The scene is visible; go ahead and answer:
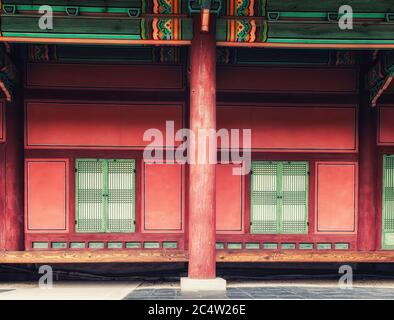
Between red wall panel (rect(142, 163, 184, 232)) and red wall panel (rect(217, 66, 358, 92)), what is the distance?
1876mm

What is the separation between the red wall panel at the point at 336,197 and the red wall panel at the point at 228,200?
58.2 inches

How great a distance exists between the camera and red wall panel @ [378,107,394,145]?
6.98 metres

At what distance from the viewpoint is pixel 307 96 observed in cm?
698

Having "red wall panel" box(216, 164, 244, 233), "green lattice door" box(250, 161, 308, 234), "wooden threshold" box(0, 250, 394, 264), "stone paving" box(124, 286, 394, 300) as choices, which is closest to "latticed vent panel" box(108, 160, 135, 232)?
"wooden threshold" box(0, 250, 394, 264)

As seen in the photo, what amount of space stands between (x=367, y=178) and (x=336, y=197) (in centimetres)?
66

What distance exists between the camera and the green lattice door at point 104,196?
681 centimetres

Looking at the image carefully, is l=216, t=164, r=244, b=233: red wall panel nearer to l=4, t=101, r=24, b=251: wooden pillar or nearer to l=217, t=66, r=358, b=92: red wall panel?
l=217, t=66, r=358, b=92: red wall panel

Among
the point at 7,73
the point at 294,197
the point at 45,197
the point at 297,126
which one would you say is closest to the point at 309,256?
the point at 294,197

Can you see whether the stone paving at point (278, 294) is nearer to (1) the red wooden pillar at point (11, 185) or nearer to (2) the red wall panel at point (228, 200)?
(2) the red wall panel at point (228, 200)

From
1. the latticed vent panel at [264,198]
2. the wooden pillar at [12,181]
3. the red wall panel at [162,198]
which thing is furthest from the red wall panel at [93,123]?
the latticed vent panel at [264,198]

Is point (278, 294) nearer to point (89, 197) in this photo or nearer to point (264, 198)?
point (264, 198)
